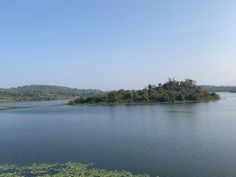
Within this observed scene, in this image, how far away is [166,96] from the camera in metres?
123

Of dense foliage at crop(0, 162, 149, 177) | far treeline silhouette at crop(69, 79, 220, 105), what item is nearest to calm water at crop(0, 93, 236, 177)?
dense foliage at crop(0, 162, 149, 177)

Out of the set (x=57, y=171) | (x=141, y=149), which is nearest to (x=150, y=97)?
(x=141, y=149)

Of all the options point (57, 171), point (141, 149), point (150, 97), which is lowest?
point (57, 171)

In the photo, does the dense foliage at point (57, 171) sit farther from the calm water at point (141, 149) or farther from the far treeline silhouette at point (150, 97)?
the far treeline silhouette at point (150, 97)

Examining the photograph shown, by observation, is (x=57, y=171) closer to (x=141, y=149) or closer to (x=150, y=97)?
(x=141, y=149)

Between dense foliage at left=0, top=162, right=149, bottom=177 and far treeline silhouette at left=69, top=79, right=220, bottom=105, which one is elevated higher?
far treeline silhouette at left=69, top=79, right=220, bottom=105

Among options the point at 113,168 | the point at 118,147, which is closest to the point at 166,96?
the point at 118,147

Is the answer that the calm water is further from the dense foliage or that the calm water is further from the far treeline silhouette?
the far treeline silhouette

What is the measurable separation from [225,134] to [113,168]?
20.3 metres

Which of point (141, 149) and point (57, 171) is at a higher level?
point (141, 149)

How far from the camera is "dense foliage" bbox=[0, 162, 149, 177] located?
22766 millimetres

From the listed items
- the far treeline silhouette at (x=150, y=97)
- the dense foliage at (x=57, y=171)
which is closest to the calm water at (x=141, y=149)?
the dense foliage at (x=57, y=171)

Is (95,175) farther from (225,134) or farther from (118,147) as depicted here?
(225,134)

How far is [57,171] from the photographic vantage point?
24.0m
